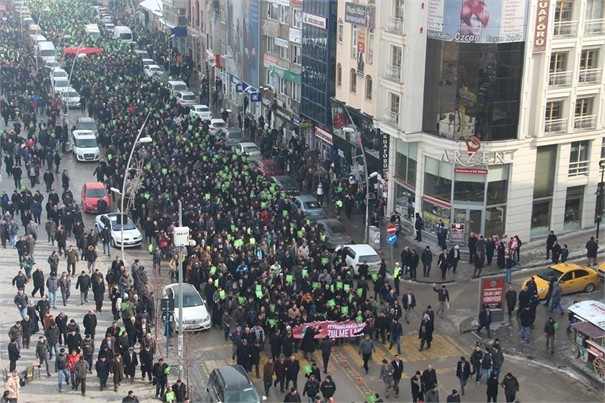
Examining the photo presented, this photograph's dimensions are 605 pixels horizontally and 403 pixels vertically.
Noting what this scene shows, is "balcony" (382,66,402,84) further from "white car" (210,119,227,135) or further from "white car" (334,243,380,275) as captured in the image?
"white car" (210,119,227,135)

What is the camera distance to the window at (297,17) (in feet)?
206

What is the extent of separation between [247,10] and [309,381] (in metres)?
48.2

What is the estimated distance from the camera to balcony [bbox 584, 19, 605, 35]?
45213 millimetres

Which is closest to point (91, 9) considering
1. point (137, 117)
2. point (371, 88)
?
point (137, 117)

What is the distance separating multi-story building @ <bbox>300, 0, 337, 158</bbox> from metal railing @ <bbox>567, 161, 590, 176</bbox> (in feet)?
53.3

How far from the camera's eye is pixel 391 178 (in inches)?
1964

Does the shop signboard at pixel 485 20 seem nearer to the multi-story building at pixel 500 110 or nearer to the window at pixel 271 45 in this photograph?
the multi-story building at pixel 500 110

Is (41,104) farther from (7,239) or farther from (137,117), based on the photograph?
(7,239)

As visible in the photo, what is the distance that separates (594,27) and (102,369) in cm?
2823

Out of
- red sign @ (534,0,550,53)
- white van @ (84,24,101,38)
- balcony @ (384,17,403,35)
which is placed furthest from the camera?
white van @ (84,24,101,38)

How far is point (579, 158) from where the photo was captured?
155ft

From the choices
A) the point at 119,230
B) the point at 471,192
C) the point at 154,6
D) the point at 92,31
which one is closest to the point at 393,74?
the point at 471,192

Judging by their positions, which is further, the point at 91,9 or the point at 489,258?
the point at 91,9

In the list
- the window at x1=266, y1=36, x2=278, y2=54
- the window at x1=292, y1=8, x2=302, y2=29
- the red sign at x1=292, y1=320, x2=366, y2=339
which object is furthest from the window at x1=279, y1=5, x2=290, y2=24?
the red sign at x1=292, y1=320, x2=366, y2=339
